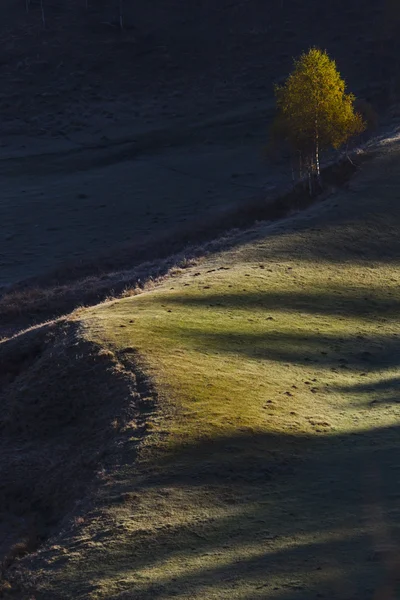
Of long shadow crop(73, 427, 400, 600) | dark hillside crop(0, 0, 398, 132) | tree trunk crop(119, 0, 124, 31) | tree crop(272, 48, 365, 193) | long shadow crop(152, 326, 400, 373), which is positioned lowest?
long shadow crop(73, 427, 400, 600)

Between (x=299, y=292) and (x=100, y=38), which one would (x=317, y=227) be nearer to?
(x=299, y=292)

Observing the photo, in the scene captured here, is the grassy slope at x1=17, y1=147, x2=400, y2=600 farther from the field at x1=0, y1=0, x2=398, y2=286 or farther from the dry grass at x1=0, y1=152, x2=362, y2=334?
the field at x1=0, y1=0, x2=398, y2=286

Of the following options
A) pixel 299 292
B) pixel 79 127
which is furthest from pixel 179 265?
pixel 79 127

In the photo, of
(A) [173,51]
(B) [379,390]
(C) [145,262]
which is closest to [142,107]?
(A) [173,51]

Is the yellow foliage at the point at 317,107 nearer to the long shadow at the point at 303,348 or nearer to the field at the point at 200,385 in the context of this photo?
the field at the point at 200,385

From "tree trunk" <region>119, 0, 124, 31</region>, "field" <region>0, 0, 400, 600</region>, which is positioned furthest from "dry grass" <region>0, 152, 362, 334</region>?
"tree trunk" <region>119, 0, 124, 31</region>

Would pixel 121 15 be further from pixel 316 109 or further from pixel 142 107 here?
pixel 316 109

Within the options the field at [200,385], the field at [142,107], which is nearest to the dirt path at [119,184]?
the field at [142,107]
